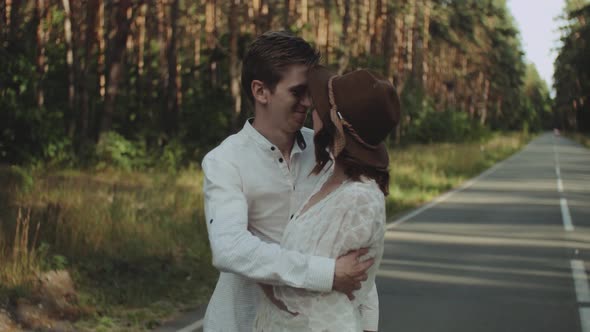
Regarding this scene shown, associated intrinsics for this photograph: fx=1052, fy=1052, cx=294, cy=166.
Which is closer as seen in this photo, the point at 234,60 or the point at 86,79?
the point at 86,79

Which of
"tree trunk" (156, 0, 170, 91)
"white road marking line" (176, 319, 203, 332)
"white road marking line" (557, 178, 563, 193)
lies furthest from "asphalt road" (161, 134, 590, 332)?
"tree trunk" (156, 0, 170, 91)

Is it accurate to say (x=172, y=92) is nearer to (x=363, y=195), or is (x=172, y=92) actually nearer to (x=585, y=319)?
(x=585, y=319)

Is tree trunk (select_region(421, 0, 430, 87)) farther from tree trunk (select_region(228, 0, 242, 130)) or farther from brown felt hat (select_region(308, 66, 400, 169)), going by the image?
brown felt hat (select_region(308, 66, 400, 169))

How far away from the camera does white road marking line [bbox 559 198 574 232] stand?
1670 cm

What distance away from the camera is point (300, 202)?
3.35 metres

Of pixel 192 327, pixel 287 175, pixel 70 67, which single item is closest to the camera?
pixel 287 175

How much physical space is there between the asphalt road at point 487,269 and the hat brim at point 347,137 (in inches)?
208

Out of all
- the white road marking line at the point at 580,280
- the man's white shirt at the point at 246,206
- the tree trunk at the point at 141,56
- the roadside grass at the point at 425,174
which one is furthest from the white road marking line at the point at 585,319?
the tree trunk at the point at 141,56

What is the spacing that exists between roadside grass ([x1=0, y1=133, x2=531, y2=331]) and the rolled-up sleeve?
5.04 meters

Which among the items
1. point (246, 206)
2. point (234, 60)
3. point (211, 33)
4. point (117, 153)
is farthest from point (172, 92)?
point (246, 206)

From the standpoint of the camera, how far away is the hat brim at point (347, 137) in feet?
9.57

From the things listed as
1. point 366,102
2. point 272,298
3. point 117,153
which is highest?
point 366,102

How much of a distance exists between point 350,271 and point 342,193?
0.22 meters

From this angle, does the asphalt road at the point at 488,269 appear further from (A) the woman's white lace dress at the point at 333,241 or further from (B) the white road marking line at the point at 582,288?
(A) the woman's white lace dress at the point at 333,241
